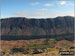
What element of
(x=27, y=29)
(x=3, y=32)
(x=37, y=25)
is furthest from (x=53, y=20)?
(x=3, y=32)

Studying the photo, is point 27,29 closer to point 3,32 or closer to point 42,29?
point 42,29

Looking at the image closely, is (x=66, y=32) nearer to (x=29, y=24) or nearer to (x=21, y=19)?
(x=29, y=24)

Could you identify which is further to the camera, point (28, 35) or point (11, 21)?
point (11, 21)

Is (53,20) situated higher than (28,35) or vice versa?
(53,20)

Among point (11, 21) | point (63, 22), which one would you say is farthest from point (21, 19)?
point (63, 22)

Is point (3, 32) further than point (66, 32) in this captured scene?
Yes

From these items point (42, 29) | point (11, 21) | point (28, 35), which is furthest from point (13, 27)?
point (42, 29)

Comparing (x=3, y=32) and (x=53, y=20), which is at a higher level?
(x=53, y=20)
